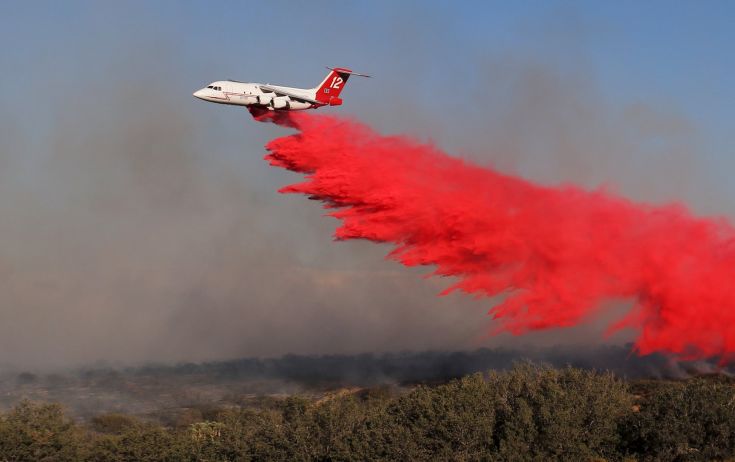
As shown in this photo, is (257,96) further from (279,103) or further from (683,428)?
(683,428)

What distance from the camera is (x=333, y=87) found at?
61.8m

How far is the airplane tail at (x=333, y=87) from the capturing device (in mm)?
61125

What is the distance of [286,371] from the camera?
179750 millimetres

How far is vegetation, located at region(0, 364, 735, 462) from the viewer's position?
44750mm

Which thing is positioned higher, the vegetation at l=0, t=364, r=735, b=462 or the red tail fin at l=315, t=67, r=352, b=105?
the red tail fin at l=315, t=67, r=352, b=105

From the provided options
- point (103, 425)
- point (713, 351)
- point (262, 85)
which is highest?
point (262, 85)

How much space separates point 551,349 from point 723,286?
10277cm

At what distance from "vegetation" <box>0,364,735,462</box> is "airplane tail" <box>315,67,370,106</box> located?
2211cm

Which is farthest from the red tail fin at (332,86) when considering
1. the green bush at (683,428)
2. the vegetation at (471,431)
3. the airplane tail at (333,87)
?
the green bush at (683,428)

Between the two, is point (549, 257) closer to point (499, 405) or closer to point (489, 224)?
point (489, 224)

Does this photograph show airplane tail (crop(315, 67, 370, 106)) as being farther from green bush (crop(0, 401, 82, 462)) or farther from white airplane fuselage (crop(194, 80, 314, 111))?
green bush (crop(0, 401, 82, 462))

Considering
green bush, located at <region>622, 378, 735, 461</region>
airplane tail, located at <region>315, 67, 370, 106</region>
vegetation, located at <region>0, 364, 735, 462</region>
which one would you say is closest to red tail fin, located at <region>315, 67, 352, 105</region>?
airplane tail, located at <region>315, 67, 370, 106</region>

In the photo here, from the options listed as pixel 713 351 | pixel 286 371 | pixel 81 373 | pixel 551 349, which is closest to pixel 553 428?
pixel 713 351

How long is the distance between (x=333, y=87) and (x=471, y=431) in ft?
91.3
